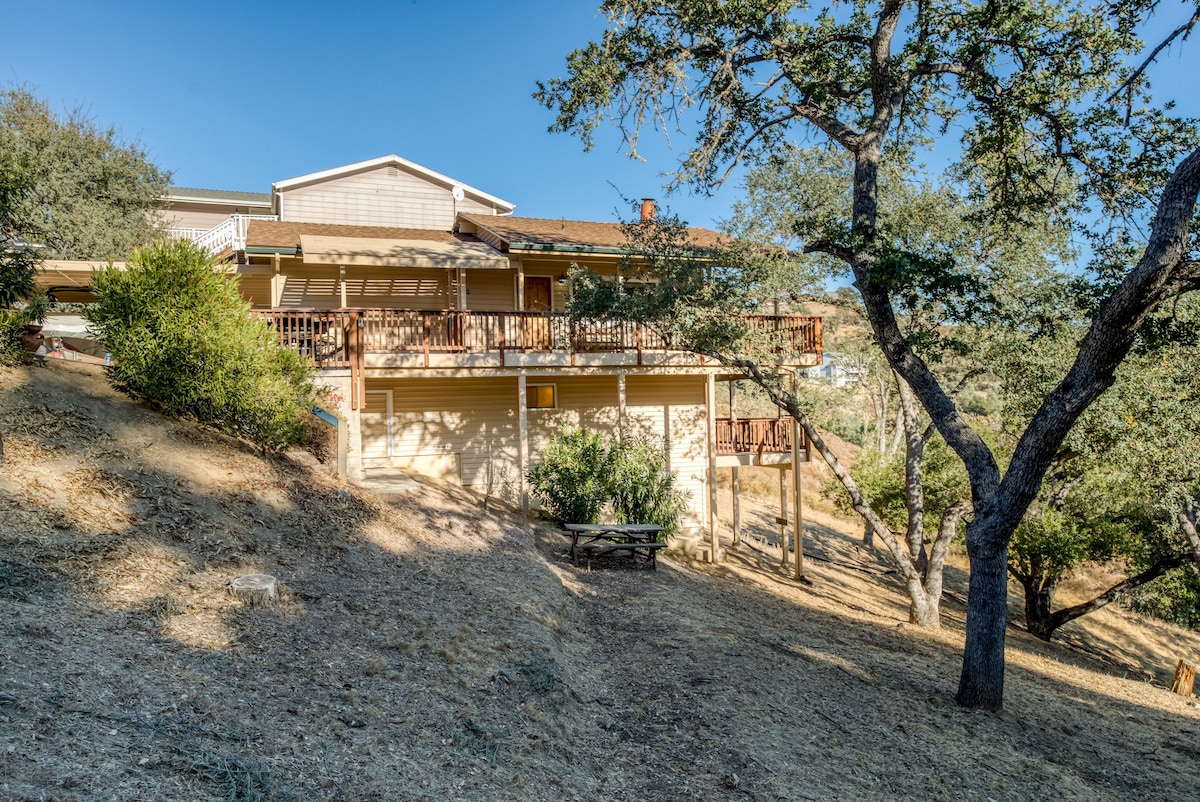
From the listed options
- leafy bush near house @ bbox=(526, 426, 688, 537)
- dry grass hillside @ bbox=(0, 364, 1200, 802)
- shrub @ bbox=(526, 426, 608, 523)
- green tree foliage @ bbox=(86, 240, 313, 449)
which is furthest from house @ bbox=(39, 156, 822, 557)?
dry grass hillside @ bbox=(0, 364, 1200, 802)

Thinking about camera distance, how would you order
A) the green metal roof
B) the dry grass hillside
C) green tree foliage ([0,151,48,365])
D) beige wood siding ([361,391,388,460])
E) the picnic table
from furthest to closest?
the green metal roof → beige wood siding ([361,391,388,460]) → the picnic table → green tree foliage ([0,151,48,365]) → the dry grass hillside

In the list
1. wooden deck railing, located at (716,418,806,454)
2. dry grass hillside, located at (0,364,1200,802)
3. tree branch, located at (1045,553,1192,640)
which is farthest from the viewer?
wooden deck railing, located at (716,418,806,454)

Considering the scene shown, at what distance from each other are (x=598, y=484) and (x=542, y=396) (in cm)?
460

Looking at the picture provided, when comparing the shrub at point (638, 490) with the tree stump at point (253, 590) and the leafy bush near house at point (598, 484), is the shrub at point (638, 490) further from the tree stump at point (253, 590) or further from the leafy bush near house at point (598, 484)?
the tree stump at point (253, 590)

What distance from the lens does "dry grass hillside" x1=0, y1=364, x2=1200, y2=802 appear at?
4.64 metres

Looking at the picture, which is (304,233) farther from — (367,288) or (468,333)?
(468,333)

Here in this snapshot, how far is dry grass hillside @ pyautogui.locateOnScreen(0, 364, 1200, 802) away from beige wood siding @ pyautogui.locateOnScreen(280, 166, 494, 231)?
40.3 ft

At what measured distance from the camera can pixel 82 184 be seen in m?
28.8

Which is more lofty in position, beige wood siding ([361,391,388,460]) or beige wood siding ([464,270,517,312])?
beige wood siding ([464,270,517,312])

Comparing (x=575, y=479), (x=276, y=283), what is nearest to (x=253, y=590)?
(x=575, y=479)

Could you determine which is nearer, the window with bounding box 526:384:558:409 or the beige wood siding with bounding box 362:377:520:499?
the beige wood siding with bounding box 362:377:520:499

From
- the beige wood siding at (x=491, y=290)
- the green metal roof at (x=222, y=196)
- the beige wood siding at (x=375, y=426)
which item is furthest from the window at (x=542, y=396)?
the green metal roof at (x=222, y=196)

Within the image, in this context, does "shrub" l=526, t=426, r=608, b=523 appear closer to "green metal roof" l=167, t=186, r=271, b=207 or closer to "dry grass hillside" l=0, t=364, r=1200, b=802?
"dry grass hillside" l=0, t=364, r=1200, b=802

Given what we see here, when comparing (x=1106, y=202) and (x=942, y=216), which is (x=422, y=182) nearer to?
(x=942, y=216)
